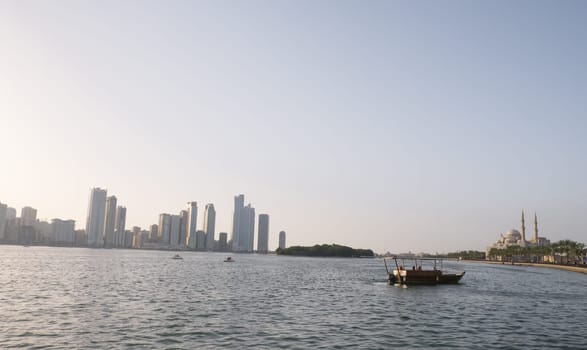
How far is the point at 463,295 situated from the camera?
70438 millimetres

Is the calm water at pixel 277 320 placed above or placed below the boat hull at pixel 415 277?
below

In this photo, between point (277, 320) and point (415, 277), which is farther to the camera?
point (415, 277)

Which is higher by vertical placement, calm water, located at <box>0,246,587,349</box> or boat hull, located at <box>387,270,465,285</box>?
boat hull, located at <box>387,270,465,285</box>

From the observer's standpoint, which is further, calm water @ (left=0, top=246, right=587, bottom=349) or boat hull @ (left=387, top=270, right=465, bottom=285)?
boat hull @ (left=387, top=270, right=465, bottom=285)

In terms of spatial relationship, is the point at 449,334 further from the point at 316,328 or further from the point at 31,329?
the point at 31,329

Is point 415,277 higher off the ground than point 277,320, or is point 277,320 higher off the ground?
point 415,277

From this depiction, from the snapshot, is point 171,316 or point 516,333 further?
point 171,316

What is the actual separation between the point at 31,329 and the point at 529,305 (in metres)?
55.5

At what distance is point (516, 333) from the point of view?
1516 inches

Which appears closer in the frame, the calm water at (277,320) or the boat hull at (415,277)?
the calm water at (277,320)

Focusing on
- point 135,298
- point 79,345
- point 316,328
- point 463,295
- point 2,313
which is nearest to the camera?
point 79,345

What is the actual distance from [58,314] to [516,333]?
135 feet

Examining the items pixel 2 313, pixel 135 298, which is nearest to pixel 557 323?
pixel 135 298

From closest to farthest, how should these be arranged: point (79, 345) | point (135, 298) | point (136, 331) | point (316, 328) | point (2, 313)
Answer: point (79, 345) < point (136, 331) < point (316, 328) < point (2, 313) < point (135, 298)
